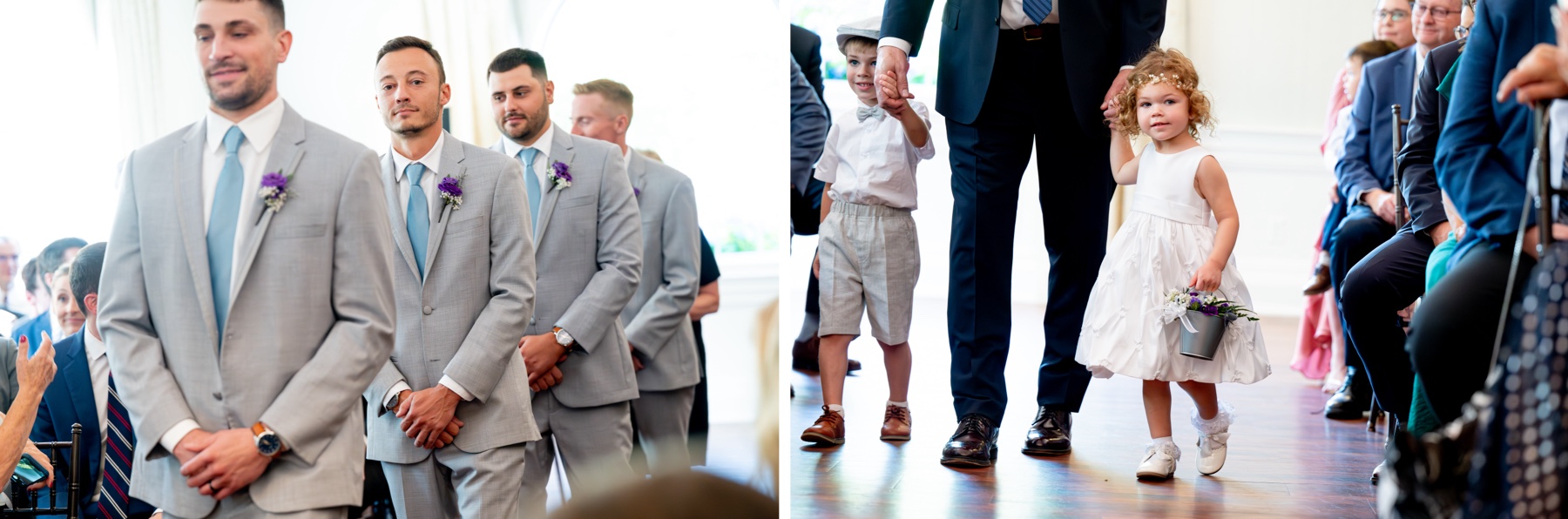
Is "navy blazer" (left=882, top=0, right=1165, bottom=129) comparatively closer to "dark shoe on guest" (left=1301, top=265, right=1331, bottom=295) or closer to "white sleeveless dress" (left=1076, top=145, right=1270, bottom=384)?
"white sleeveless dress" (left=1076, top=145, right=1270, bottom=384)

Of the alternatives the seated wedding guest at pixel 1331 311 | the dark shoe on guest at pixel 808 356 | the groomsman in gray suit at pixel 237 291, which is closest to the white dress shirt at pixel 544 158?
the groomsman in gray suit at pixel 237 291

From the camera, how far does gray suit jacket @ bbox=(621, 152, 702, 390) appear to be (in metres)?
2.25

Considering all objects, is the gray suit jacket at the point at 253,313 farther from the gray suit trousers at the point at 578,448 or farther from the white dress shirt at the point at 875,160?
the white dress shirt at the point at 875,160

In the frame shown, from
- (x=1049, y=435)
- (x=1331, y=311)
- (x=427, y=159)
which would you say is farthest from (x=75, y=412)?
(x=1331, y=311)

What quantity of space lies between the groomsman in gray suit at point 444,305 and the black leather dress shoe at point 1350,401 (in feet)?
10.1

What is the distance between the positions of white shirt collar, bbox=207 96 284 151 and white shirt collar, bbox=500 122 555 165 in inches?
15.3

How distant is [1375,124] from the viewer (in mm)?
4156

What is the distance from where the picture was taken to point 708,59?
7.41 feet

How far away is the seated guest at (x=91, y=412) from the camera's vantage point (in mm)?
1958

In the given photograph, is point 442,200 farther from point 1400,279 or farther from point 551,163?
point 1400,279

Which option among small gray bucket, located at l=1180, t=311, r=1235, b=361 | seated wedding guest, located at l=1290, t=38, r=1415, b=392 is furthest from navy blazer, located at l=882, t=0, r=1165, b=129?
seated wedding guest, located at l=1290, t=38, r=1415, b=392

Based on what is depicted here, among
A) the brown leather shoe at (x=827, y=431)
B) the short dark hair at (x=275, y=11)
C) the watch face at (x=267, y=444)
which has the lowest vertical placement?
the brown leather shoe at (x=827, y=431)

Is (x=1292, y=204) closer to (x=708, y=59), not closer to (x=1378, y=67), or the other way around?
(x=1378, y=67)

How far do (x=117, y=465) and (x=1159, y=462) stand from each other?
7.49 feet
